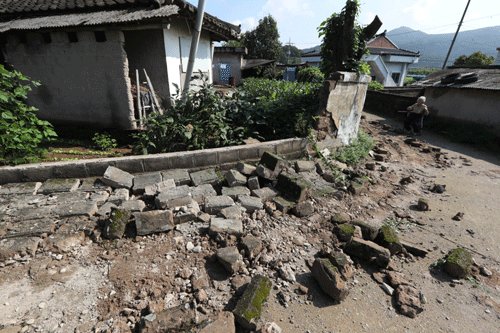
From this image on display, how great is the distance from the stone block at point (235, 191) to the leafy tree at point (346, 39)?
13.8ft

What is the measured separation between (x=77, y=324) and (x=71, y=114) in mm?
7033

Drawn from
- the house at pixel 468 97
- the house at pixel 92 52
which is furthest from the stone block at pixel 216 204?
the house at pixel 468 97

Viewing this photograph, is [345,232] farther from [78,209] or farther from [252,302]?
[78,209]

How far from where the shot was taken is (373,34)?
6105 millimetres

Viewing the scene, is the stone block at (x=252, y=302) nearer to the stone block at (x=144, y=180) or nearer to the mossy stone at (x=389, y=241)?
the mossy stone at (x=389, y=241)

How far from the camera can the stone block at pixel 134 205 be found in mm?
3379

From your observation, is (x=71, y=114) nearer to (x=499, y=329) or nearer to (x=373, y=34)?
(x=373, y=34)

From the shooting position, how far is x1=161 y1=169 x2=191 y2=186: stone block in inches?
157

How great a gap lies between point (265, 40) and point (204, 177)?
3540cm

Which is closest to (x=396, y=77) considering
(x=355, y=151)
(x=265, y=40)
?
(x=265, y=40)

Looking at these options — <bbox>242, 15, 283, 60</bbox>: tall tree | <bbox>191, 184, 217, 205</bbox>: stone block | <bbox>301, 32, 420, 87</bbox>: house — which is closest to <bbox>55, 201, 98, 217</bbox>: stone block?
<bbox>191, 184, 217, 205</bbox>: stone block

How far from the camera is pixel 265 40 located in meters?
35.1

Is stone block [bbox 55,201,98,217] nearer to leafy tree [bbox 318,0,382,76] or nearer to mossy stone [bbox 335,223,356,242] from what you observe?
mossy stone [bbox 335,223,356,242]

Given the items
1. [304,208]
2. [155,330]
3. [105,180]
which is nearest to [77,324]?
[155,330]
